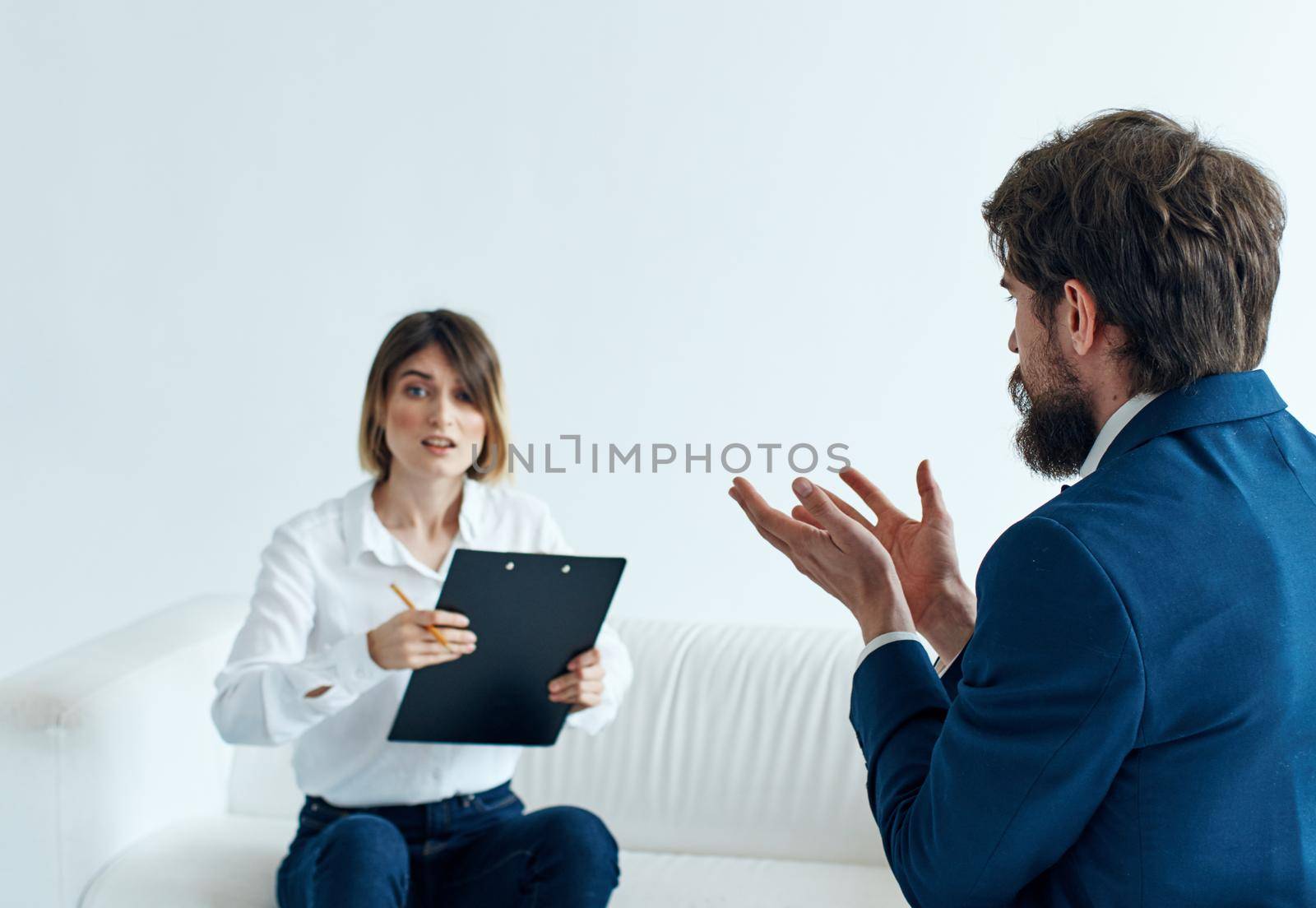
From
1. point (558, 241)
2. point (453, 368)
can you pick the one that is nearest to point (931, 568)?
point (453, 368)

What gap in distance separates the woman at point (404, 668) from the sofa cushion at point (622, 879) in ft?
0.45

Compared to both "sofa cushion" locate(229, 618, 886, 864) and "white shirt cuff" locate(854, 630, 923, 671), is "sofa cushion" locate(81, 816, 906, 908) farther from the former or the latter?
"white shirt cuff" locate(854, 630, 923, 671)

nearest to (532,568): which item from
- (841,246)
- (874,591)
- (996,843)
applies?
(874,591)

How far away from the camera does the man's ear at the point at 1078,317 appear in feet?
3.66

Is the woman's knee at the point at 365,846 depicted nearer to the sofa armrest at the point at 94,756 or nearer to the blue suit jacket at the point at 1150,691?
the sofa armrest at the point at 94,756

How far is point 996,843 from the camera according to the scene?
1.05 meters

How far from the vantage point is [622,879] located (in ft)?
7.06

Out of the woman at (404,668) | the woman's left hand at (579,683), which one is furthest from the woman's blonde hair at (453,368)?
the woman's left hand at (579,683)

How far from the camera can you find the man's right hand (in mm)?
1371

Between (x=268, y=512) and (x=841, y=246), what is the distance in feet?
5.20

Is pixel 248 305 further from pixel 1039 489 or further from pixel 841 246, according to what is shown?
pixel 1039 489

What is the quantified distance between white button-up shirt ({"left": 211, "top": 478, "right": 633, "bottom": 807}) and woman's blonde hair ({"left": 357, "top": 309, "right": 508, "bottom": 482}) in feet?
0.22

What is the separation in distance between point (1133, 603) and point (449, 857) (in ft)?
4.26

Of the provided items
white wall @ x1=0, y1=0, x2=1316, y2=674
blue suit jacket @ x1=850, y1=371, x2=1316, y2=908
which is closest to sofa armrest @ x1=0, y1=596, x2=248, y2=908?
white wall @ x1=0, y1=0, x2=1316, y2=674
